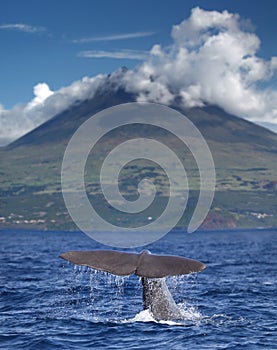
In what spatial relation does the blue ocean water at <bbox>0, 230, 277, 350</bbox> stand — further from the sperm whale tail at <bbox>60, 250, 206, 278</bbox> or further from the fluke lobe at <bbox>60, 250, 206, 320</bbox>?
the sperm whale tail at <bbox>60, 250, 206, 278</bbox>

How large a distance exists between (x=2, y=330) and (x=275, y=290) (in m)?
12.1

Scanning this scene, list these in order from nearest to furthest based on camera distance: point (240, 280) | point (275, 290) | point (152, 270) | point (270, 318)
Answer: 1. point (152, 270)
2. point (270, 318)
3. point (275, 290)
4. point (240, 280)

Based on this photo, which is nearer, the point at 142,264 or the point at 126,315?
the point at 142,264

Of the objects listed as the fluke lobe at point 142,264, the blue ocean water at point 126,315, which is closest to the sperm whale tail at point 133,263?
the fluke lobe at point 142,264

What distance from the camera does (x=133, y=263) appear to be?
1323 centimetres

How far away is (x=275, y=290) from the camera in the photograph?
2331 centimetres

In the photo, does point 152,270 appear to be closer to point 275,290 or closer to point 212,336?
point 212,336

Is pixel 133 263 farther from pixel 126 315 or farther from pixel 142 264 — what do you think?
pixel 126 315

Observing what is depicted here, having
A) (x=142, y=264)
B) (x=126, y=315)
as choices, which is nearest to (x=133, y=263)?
(x=142, y=264)

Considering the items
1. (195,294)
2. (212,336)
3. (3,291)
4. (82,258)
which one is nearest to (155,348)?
(212,336)

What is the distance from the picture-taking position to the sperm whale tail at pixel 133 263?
12.6 metres

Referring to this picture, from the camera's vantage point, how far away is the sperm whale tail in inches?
494

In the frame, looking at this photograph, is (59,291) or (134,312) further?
(59,291)

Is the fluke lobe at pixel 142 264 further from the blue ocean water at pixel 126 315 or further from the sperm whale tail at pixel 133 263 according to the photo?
the blue ocean water at pixel 126 315
